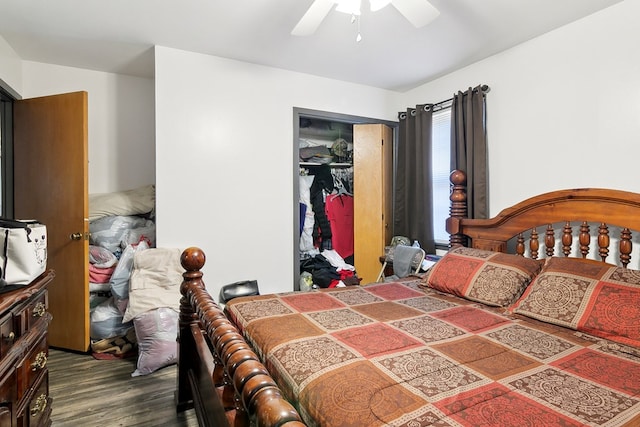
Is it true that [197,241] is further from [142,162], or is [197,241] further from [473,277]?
[473,277]

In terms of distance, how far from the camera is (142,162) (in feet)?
10.7

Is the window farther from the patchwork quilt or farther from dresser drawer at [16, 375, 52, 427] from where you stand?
dresser drawer at [16, 375, 52, 427]

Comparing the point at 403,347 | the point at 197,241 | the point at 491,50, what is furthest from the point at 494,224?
the point at 197,241

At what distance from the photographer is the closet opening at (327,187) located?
145 inches

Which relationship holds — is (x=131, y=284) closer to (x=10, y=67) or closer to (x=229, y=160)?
(x=229, y=160)

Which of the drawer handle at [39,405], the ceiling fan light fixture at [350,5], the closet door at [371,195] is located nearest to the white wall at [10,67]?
the drawer handle at [39,405]

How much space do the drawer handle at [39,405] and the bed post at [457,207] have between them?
275cm

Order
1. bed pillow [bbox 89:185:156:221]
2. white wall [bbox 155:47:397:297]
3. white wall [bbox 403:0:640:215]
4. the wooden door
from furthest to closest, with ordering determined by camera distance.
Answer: bed pillow [bbox 89:185:156:221]
white wall [bbox 155:47:397:297]
the wooden door
white wall [bbox 403:0:640:215]

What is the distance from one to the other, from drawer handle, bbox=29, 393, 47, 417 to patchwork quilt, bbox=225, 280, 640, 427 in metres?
0.90

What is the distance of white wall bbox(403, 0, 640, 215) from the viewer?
1.92 metres

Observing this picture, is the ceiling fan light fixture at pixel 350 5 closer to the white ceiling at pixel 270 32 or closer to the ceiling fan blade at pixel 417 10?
the ceiling fan blade at pixel 417 10

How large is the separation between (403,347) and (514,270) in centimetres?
105

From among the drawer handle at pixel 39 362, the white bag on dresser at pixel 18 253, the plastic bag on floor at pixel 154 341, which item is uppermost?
the white bag on dresser at pixel 18 253

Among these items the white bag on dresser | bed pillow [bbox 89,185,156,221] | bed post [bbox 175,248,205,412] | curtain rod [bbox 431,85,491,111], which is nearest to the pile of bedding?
bed pillow [bbox 89,185,156,221]
